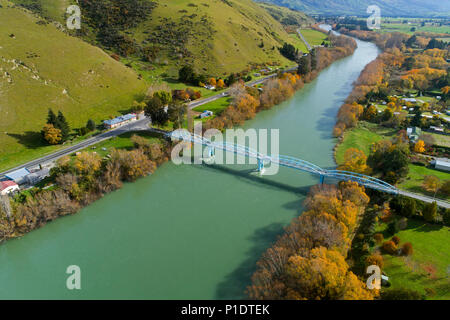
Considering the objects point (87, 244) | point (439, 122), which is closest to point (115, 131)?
point (87, 244)

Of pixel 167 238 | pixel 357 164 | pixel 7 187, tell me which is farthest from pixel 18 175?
pixel 357 164

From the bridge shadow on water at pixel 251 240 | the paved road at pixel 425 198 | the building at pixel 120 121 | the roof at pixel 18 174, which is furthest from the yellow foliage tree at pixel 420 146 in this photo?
the roof at pixel 18 174

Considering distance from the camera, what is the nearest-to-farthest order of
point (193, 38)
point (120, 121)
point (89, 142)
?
point (89, 142) → point (120, 121) → point (193, 38)

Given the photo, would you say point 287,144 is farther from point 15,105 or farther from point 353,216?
point 15,105

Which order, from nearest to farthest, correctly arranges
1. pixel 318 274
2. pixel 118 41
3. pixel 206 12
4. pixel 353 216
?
pixel 318 274 < pixel 353 216 < pixel 118 41 < pixel 206 12

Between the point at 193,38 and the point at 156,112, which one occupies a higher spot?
the point at 193,38

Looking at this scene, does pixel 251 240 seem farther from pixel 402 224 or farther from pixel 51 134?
pixel 51 134

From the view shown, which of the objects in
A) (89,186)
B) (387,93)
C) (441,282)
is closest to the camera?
(441,282)
